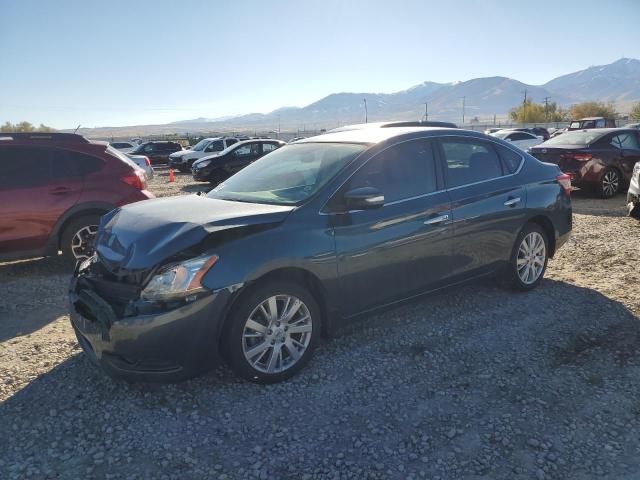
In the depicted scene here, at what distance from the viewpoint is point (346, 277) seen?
3.71 metres

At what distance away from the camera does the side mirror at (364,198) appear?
3.63 meters

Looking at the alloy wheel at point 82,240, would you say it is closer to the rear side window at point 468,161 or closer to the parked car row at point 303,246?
the parked car row at point 303,246

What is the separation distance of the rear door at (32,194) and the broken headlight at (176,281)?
3.87 m

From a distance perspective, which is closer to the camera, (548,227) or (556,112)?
(548,227)

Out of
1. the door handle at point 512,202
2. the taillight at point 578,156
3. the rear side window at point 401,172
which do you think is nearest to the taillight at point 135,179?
the rear side window at point 401,172

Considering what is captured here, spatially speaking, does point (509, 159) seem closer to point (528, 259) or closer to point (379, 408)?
point (528, 259)

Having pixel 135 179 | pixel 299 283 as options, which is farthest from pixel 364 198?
pixel 135 179

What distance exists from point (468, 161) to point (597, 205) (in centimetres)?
717

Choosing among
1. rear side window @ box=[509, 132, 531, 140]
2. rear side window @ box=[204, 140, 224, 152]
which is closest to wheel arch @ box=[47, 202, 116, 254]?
rear side window @ box=[204, 140, 224, 152]

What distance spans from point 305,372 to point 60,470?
5.33ft

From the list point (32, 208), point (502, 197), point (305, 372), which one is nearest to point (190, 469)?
point (305, 372)

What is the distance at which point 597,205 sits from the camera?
10.5 metres

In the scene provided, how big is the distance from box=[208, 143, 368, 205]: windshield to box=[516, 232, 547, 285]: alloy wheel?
2159 mm

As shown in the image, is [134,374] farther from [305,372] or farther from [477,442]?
[477,442]
